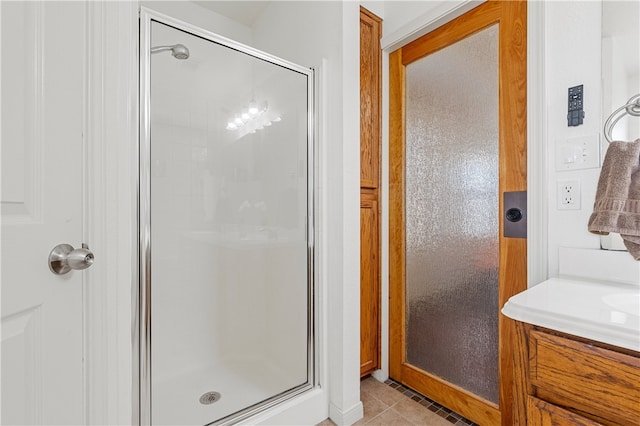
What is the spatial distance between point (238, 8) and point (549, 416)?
2.60m

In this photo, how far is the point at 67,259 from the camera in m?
0.70

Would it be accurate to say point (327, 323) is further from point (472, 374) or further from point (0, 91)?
point (0, 91)

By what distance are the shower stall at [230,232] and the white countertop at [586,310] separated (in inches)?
→ 38.6

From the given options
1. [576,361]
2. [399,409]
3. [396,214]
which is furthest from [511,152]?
[399,409]

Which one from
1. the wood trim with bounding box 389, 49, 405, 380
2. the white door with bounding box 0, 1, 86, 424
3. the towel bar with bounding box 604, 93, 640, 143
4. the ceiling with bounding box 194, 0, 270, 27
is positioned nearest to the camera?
the white door with bounding box 0, 1, 86, 424

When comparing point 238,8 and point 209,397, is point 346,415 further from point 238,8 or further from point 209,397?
point 238,8

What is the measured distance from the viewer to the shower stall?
4.98 feet

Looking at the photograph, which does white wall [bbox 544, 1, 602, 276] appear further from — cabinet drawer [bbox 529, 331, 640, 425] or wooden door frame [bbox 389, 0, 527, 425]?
cabinet drawer [bbox 529, 331, 640, 425]

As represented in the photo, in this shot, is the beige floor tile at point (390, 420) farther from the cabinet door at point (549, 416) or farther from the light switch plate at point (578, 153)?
the light switch plate at point (578, 153)

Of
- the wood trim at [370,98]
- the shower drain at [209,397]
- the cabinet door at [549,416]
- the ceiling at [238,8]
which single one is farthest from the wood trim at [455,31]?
the shower drain at [209,397]

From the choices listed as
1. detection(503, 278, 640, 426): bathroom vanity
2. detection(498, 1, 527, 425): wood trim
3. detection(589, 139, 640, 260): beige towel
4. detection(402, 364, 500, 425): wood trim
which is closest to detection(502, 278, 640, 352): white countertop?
detection(503, 278, 640, 426): bathroom vanity

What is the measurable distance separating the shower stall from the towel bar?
115cm

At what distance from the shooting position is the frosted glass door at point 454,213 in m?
1.40

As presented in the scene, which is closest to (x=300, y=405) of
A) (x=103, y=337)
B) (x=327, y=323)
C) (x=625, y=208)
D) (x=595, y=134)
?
(x=327, y=323)
